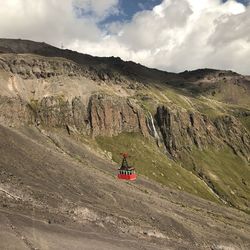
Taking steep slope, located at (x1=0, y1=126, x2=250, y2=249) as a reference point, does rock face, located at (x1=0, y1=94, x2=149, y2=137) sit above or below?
above

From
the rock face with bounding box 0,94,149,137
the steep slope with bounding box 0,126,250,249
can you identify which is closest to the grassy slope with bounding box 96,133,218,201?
the rock face with bounding box 0,94,149,137

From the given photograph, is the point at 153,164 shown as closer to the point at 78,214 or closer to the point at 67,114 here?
the point at 67,114

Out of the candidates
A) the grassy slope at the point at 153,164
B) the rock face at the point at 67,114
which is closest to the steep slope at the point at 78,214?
the rock face at the point at 67,114

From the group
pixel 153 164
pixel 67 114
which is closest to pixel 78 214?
pixel 67 114

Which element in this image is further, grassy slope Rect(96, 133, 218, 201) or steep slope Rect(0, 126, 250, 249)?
grassy slope Rect(96, 133, 218, 201)

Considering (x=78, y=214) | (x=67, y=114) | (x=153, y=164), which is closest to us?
(x=78, y=214)

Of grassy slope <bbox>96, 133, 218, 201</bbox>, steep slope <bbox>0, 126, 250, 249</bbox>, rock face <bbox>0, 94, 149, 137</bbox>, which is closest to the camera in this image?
steep slope <bbox>0, 126, 250, 249</bbox>

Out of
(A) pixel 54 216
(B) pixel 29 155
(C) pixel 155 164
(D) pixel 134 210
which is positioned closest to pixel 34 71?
(C) pixel 155 164

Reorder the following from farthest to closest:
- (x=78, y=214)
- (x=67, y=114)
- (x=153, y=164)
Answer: (x=153, y=164) < (x=67, y=114) < (x=78, y=214)

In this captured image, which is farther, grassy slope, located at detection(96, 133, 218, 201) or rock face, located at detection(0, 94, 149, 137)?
grassy slope, located at detection(96, 133, 218, 201)

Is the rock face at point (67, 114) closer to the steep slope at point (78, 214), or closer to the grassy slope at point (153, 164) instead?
the grassy slope at point (153, 164)

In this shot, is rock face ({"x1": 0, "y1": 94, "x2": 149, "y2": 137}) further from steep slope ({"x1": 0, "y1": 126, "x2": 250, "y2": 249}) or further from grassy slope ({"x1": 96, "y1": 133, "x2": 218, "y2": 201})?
steep slope ({"x1": 0, "y1": 126, "x2": 250, "y2": 249})

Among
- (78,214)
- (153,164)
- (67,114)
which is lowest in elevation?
(78,214)

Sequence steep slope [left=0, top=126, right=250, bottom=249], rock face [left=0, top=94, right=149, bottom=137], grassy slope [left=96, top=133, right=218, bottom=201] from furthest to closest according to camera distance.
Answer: grassy slope [left=96, top=133, right=218, bottom=201]
rock face [left=0, top=94, right=149, bottom=137]
steep slope [left=0, top=126, right=250, bottom=249]
